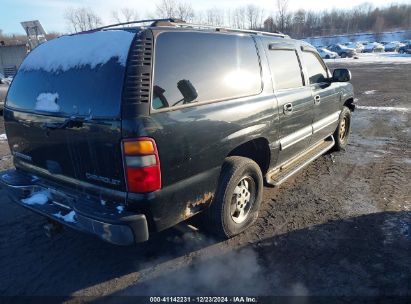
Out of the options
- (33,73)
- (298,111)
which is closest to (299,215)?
(298,111)

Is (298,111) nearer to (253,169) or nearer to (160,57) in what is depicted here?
(253,169)

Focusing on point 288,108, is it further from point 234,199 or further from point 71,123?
point 71,123

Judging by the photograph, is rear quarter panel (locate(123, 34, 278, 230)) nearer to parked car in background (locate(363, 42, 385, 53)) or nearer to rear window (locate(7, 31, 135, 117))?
rear window (locate(7, 31, 135, 117))

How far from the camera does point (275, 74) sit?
3932 millimetres

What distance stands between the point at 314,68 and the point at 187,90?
289 centimetres

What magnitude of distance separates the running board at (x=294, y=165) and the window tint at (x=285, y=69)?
3.24 feet

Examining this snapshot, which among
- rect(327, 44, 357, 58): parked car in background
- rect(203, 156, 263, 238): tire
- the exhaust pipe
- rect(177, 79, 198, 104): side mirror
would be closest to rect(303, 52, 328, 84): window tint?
rect(203, 156, 263, 238): tire

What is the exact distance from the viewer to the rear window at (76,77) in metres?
2.54

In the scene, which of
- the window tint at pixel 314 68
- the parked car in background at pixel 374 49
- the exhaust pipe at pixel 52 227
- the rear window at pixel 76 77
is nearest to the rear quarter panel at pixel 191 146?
the rear window at pixel 76 77

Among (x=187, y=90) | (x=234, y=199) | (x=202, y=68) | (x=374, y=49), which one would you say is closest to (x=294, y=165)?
(x=234, y=199)

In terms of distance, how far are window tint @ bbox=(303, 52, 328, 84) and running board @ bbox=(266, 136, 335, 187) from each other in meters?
0.98

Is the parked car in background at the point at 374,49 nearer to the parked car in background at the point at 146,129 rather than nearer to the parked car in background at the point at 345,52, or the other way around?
the parked car in background at the point at 345,52

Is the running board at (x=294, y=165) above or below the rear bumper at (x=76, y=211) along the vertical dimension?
below

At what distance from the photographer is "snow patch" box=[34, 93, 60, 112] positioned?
9.41 ft
